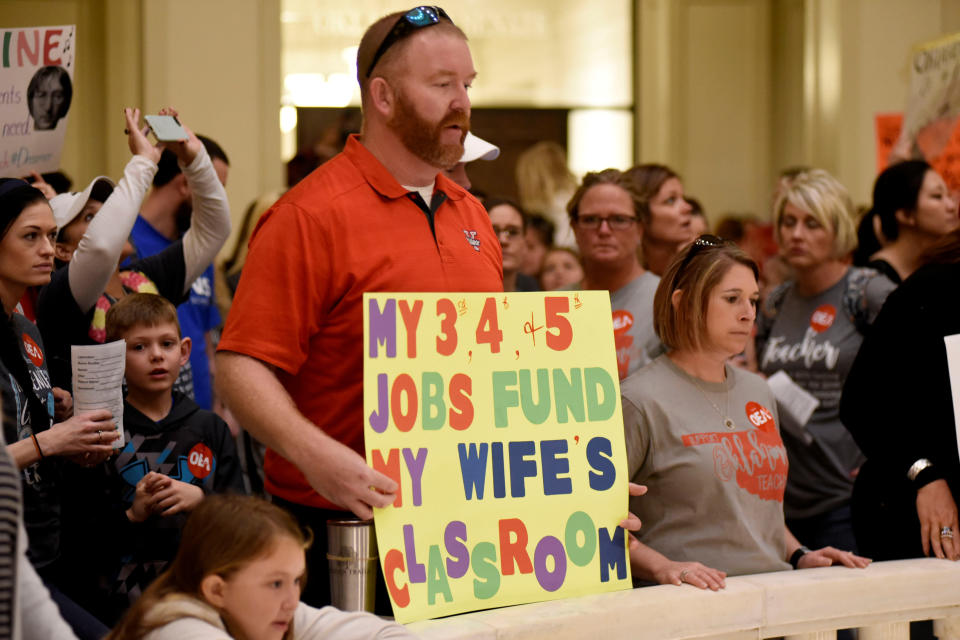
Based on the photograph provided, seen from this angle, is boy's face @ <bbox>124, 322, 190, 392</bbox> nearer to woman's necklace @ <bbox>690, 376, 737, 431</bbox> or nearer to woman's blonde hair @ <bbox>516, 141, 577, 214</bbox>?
woman's necklace @ <bbox>690, 376, 737, 431</bbox>

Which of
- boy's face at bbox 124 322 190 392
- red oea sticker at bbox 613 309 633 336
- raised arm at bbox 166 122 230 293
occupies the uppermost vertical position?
raised arm at bbox 166 122 230 293

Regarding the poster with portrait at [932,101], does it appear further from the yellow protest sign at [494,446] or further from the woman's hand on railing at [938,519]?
the yellow protest sign at [494,446]

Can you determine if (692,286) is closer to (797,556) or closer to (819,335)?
(797,556)

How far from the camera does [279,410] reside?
225 cm

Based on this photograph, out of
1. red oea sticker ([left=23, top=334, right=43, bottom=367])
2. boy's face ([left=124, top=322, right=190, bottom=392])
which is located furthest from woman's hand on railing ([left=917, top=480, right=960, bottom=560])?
red oea sticker ([left=23, top=334, right=43, bottom=367])

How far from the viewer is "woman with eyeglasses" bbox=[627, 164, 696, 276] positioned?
4430 mm

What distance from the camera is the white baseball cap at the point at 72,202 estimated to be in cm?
371

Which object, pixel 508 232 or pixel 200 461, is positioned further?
pixel 508 232

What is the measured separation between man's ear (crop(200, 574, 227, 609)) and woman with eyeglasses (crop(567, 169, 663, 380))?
84.7 inches

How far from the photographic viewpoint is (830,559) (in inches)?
110

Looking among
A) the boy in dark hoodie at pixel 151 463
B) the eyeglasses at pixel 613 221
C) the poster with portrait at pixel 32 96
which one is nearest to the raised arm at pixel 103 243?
the boy in dark hoodie at pixel 151 463

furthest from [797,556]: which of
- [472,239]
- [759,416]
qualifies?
[472,239]

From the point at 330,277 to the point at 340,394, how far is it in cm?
24

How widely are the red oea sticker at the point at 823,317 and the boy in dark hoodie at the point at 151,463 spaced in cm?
225
